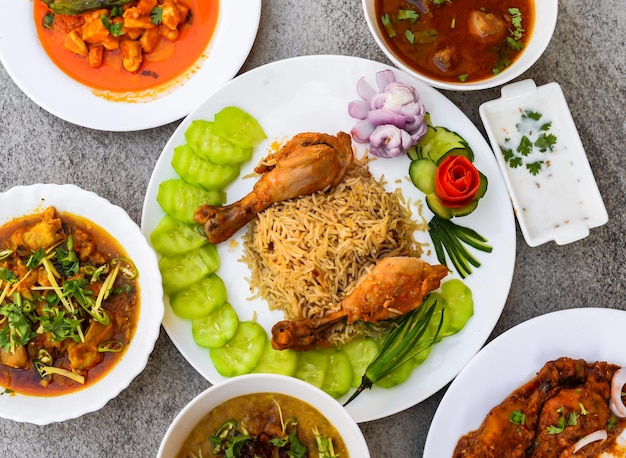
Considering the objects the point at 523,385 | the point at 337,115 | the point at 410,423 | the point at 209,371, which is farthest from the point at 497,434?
the point at 337,115

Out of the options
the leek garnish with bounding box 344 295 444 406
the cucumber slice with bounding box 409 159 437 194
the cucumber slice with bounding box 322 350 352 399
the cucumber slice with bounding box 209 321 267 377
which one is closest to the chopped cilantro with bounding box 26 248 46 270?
the cucumber slice with bounding box 209 321 267 377

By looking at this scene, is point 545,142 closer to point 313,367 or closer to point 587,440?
point 587,440

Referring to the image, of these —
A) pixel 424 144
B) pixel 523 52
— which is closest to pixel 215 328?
pixel 424 144

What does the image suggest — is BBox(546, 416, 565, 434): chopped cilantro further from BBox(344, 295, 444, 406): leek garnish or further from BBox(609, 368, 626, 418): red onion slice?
BBox(344, 295, 444, 406): leek garnish

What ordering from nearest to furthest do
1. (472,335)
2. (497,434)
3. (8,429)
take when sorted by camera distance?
(497,434), (472,335), (8,429)

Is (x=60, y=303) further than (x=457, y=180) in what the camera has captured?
Yes

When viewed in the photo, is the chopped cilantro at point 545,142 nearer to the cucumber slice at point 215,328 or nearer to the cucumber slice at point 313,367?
the cucumber slice at point 313,367

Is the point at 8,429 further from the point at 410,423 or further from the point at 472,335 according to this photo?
the point at 472,335
